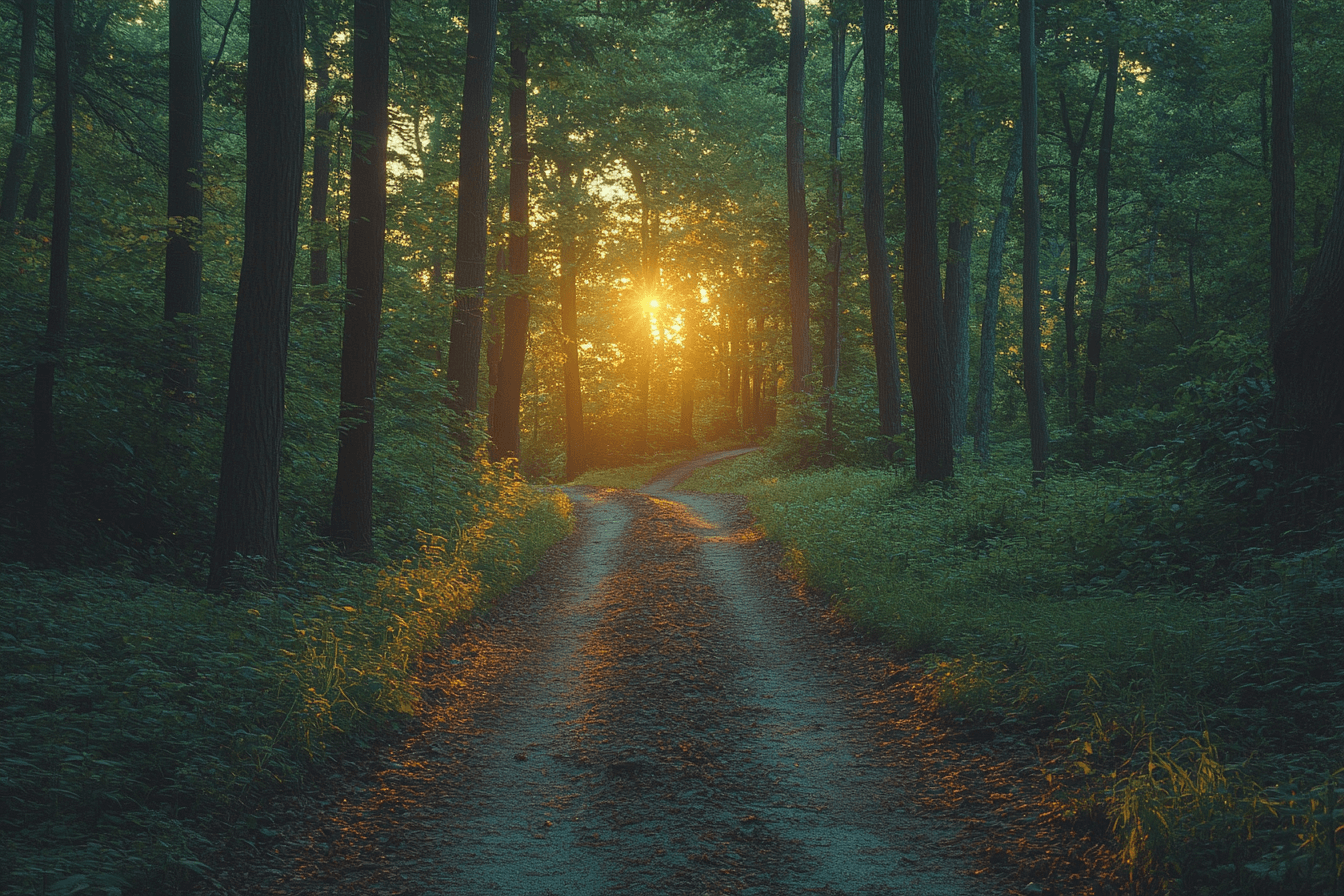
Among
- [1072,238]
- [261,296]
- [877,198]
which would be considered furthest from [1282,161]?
[261,296]

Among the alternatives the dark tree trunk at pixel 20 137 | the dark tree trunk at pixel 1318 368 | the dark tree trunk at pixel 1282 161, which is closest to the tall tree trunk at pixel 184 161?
the dark tree trunk at pixel 20 137

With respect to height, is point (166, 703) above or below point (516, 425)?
below

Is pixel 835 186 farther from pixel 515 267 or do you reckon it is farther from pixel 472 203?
pixel 472 203

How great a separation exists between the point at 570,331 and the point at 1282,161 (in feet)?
66.4

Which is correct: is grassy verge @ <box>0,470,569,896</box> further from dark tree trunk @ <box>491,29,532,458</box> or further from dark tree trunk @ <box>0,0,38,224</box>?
dark tree trunk @ <box>0,0,38,224</box>

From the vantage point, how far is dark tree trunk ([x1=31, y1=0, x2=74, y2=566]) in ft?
25.4

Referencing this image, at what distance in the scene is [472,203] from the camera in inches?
545

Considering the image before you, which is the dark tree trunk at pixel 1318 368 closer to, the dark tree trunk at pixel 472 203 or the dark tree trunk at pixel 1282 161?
the dark tree trunk at pixel 1282 161

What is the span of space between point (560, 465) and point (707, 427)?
13.5m

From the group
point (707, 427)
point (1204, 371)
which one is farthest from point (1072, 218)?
point (707, 427)

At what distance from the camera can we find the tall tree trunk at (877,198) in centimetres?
1748

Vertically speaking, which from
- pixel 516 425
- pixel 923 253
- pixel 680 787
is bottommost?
pixel 680 787

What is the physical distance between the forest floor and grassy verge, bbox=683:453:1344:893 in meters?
0.32

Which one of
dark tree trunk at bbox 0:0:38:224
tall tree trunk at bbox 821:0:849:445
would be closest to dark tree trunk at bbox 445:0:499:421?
dark tree trunk at bbox 0:0:38:224
